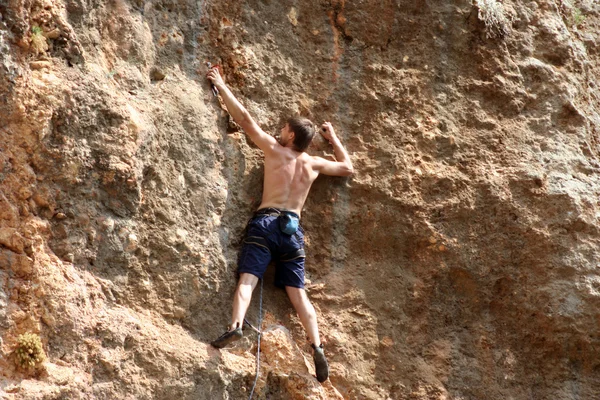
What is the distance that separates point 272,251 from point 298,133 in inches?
39.7

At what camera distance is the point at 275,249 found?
21.8ft

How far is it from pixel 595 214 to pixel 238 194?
313cm

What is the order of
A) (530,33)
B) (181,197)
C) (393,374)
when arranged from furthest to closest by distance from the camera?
(530,33)
(393,374)
(181,197)

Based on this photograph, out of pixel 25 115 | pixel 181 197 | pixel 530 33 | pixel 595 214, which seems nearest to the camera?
pixel 25 115

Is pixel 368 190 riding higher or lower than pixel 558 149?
lower

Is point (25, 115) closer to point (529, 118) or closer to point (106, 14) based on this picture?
point (106, 14)

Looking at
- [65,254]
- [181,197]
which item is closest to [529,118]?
[181,197]

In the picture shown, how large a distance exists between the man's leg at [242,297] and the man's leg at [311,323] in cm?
34

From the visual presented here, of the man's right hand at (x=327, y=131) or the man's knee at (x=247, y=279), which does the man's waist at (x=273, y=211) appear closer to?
the man's knee at (x=247, y=279)

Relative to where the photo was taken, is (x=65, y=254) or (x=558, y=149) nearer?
(x=65, y=254)

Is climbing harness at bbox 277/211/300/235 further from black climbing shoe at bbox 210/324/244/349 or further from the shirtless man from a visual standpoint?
black climbing shoe at bbox 210/324/244/349

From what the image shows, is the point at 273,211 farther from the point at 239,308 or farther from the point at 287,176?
the point at 239,308

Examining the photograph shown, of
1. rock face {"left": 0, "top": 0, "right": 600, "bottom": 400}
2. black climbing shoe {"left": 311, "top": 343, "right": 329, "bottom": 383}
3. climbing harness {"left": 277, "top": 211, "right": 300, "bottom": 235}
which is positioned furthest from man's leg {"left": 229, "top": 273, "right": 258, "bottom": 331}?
black climbing shoe {"left": 311, "top": 343, "right": 329, "bottom": 383}

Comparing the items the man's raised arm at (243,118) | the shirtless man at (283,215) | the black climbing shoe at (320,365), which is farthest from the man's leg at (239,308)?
the man's raised arm at (243,118)
